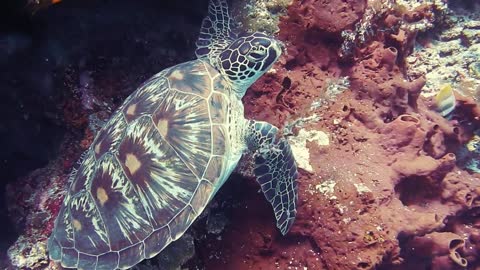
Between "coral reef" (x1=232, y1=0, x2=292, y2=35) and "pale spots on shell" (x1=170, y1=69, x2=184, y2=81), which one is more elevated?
"coral reef" (x1=232, y1=0, x2=292, y2=35)

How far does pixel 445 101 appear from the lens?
146 inches

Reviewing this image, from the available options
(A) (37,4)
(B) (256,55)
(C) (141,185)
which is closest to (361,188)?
(B) (256,55)

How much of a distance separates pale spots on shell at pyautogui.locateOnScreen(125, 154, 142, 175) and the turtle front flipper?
0.97 metres

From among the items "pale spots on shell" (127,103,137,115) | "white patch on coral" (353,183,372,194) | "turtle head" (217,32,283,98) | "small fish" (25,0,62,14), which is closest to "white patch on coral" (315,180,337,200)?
"white patch on coral" (353,183,372,194)

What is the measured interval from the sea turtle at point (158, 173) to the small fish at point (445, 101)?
208 centimetres

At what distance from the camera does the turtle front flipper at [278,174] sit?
107 inches

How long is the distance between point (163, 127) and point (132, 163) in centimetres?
35

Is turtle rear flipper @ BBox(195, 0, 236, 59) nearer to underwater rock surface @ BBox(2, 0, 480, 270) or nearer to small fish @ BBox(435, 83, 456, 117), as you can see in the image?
underwater rock surface @ BBox(2, 0, 480, 270)

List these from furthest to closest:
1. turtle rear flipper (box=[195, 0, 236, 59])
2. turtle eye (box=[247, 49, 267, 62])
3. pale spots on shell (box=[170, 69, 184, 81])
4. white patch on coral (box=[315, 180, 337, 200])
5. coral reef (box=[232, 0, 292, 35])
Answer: coral reef (box=[232, 0, 292, 35]) < turtle rear flipper (box=[195, 0, 236, 59]) < turtle eye (box=[247, 49, 267, 62]) < pale spots on shell (box=[170, 69, 184, 81]) < white patch on coral (box=[315, 180, 337, 200])

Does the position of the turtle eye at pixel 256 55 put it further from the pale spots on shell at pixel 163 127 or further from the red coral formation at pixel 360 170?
the pale spots on shell at pixel 163 127

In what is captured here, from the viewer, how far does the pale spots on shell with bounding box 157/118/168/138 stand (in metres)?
2.56

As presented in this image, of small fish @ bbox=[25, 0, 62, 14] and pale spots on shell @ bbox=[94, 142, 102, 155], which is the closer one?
small fish @ bbox=[25, 0, 62, 14]

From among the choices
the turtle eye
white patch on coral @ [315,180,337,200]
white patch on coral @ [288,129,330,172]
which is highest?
the turtle eye

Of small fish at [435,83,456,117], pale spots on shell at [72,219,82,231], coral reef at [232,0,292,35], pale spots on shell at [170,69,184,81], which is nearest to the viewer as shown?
pale spots on shell at [72,219,82,231]
